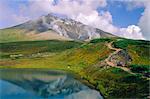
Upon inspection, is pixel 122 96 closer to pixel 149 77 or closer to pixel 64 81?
pixel 149 77

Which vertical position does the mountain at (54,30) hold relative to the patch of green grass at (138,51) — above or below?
above

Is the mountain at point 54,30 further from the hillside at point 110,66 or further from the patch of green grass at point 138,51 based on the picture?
the patch of green grass at point 138,51

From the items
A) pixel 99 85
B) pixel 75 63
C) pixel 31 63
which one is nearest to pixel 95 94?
pixel 99 85

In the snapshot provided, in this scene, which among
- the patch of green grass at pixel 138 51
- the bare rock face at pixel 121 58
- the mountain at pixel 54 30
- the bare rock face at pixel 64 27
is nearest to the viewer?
the bare rock face at pixel 121 58

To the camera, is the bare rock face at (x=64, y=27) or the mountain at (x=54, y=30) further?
the bare rock face at (x=64, y=27)

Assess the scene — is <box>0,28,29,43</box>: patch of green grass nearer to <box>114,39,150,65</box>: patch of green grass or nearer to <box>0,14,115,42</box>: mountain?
<box>0,14,115,42</box>: mountain

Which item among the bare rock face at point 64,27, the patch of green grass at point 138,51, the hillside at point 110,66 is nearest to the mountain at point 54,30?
the bare rock face at point 64,27

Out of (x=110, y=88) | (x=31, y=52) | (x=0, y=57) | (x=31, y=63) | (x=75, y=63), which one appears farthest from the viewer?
(x=31, y=52)

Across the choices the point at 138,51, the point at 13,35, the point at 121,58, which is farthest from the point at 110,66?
the point at 13,35
